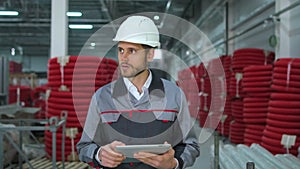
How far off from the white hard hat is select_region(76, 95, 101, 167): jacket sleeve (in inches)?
10.5

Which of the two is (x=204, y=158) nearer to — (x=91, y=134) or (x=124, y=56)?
(x=91, y=134)

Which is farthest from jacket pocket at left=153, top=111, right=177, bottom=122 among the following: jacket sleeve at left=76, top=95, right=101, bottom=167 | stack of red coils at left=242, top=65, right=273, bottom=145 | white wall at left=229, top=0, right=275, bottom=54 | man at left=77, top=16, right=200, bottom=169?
white wall at left=229, top=0, right=275, bottom=54

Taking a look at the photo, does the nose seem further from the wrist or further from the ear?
the wrist

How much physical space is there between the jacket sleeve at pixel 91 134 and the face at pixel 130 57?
175 mm

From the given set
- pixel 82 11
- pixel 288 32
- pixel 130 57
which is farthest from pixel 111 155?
pixel 82 11

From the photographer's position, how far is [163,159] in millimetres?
1356

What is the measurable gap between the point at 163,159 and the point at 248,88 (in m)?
4.60

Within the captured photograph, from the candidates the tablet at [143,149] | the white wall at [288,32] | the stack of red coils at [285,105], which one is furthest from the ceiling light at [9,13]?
the tablet at [143,149]

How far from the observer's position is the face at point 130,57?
1394 millimetres

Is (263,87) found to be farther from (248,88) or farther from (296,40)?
(296,40)

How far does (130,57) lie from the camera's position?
139 centimetres

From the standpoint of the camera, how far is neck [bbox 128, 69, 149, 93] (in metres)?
1.49

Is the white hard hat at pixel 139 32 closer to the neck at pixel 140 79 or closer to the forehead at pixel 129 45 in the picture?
the forehead at pixel 129 45

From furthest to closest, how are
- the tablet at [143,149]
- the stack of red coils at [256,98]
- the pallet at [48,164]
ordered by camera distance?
the stack of red coils at [256,98] → the pallet at [48,164] → the tablet at [143,149]
